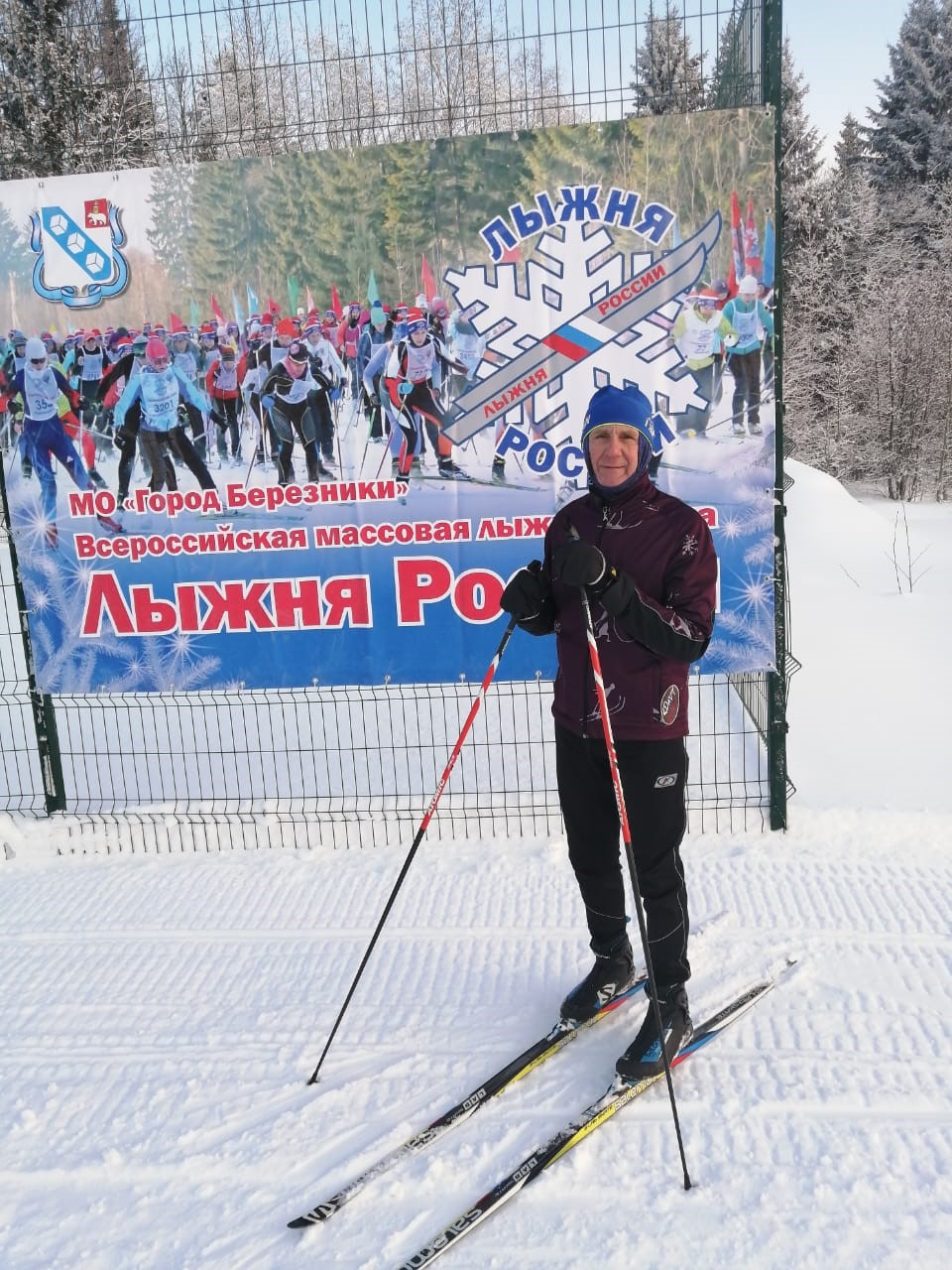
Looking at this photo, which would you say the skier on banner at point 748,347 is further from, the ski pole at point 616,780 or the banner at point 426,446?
the ski pole at point 616,780

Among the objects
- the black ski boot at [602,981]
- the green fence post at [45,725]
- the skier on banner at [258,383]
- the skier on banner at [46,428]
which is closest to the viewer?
the black ski boot at [602,981]

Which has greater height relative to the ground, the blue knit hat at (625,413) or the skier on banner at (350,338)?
the skier on banner at (350,338)

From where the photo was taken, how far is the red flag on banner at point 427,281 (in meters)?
4.25

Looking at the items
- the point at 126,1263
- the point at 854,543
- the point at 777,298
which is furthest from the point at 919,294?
the point at 126,1263

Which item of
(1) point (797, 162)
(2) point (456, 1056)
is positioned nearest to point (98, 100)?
(2) point (456, 1056)

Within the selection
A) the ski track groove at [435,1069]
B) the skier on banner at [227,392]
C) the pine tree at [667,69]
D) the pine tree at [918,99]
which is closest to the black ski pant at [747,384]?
the pine tree at [667,69]

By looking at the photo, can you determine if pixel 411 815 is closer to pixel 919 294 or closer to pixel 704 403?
pixel 704 403

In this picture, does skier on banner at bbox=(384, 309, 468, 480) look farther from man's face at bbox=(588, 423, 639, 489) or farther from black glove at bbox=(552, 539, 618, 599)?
black glove at bbox=(552, 539, 618, 599)

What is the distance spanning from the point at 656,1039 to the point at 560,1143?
465 mm

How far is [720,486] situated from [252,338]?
90.3 inches

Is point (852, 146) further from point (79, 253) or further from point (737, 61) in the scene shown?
point (79, 253)

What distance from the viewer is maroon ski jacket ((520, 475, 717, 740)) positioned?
273 centimetres

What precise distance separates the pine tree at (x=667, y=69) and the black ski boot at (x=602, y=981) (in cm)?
343

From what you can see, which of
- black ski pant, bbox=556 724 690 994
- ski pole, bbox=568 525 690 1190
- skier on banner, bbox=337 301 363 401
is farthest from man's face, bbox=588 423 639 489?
skier on banner, bbox=337 301 363 401
